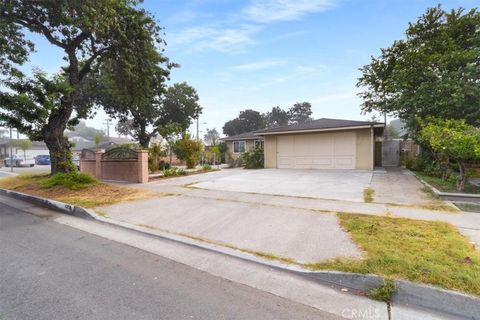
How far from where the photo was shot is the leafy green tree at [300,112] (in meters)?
63.9

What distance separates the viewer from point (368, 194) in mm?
7801

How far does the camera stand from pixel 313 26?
33.8 feet

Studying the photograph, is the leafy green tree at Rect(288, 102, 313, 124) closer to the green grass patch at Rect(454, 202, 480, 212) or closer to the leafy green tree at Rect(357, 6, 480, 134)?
the leafy green tree at Rect(357, 6, 480, 134)

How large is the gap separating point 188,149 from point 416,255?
49.4ft

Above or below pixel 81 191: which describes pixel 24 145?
above

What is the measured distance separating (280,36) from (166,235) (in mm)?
10264

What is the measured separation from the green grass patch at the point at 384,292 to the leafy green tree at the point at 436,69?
11.4 m

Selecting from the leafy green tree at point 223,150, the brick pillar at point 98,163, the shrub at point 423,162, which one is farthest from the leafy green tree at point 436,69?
the brick pillar at point 98,163

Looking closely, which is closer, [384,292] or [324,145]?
[384,292]

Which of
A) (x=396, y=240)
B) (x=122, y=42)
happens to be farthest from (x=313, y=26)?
(x=396, y=240)

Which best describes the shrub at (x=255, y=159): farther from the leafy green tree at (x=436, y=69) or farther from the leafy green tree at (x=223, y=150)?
the leafy green tree at (x=223, y=150)

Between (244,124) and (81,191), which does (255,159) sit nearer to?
(81,191)

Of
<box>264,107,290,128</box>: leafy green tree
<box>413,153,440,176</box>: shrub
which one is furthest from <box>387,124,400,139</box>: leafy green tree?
<box>264,107,290,128</box>: leafy green tree

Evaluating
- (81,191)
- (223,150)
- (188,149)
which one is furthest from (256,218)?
(223,150)
